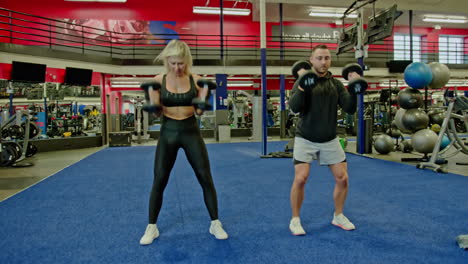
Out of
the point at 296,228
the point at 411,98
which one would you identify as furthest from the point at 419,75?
the point at 296,228

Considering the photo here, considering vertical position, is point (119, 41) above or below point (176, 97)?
above

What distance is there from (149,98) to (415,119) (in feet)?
16.1

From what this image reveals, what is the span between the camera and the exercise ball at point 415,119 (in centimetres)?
523

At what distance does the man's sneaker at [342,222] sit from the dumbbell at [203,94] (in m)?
1.28

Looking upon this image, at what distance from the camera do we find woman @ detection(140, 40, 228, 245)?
1932mm

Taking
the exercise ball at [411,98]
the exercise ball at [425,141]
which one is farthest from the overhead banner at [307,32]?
the exercise ball at [425,141]

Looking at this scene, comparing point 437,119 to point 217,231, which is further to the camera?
point 437,119

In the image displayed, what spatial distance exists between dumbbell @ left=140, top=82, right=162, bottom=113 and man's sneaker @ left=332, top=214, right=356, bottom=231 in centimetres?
149

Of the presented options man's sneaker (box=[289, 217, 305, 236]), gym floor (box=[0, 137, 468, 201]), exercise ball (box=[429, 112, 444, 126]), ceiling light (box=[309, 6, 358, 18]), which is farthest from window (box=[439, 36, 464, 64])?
man's sneaker (box=[289, 217, 305, 236])

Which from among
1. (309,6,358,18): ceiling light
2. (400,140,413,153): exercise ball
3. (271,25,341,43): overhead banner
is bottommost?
(400,140,413,153): exercise ball

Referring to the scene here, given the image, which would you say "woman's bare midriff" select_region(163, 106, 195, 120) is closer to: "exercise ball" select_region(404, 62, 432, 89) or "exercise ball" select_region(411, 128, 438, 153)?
"exercise ball" select_region(404, 62, 432, 89)

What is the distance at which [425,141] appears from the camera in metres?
5.09

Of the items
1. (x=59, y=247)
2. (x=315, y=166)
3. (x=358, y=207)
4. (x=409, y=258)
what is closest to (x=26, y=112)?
(x=59, y=247)

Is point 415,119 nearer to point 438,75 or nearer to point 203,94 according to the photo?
point 438,75
